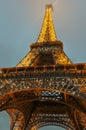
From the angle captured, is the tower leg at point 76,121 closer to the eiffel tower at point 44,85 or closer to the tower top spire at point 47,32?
the eiffel tower at point 44,85

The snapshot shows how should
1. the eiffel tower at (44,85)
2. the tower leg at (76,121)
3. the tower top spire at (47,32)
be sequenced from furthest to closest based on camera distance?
the tower top spire at (47,32) → the tower leg at (76,121) → the eiffel tower at (44,85)

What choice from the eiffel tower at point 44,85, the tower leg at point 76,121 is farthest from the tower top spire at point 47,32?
the tower leg at point 76,121

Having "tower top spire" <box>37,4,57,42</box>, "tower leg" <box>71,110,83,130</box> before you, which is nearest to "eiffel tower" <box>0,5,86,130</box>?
"tower leg" <box>71,110,83,130</box>

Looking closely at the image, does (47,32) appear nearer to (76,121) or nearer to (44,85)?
(76,121)

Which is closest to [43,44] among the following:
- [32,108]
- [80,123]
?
[32,108]

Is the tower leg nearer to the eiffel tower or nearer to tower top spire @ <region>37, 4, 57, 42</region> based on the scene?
the eiffel tower

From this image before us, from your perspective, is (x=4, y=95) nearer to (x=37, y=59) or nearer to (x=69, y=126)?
(x=37, y=59)

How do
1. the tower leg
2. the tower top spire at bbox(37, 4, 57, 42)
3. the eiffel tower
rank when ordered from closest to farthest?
the eiffel tower → the tower leg → the tower top spire at bbox(37, 4, 57, 42)

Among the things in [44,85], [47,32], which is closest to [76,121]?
[47,32]

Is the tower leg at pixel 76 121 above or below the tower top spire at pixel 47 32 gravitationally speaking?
below
